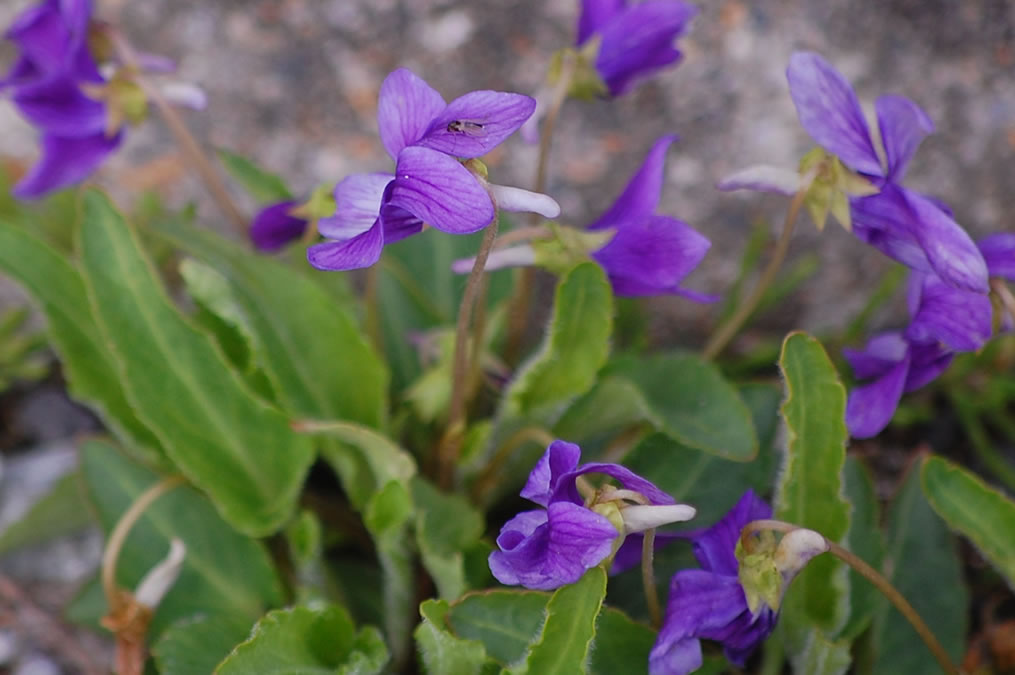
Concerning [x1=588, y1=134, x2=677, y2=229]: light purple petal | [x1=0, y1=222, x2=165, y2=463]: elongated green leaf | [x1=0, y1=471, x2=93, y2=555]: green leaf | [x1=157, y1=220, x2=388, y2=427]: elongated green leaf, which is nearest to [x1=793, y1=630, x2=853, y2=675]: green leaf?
[x1=588, y1=134, x2=677, y2=229]: light purple petal

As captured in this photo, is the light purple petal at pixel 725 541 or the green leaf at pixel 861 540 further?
the green leaf at pixel 861 540

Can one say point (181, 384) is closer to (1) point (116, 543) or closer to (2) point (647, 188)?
(1) point (116, 543)

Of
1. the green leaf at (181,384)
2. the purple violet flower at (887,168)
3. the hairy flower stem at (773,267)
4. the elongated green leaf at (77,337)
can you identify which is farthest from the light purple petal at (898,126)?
the elongated green leaf at (77,337)

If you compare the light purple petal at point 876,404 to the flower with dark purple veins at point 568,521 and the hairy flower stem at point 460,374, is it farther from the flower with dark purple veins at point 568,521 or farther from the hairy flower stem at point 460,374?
the hairy flower stem at point 460,374

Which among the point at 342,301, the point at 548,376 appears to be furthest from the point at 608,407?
the point at 342,301

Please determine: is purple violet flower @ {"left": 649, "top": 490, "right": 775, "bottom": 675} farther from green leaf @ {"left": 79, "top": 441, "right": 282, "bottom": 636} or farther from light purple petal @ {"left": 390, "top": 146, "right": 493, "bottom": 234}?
green leaf @ {"left": 79, "top": 441, "right": 282, "bottom": 636}

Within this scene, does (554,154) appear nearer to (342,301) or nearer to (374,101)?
(374,101)
